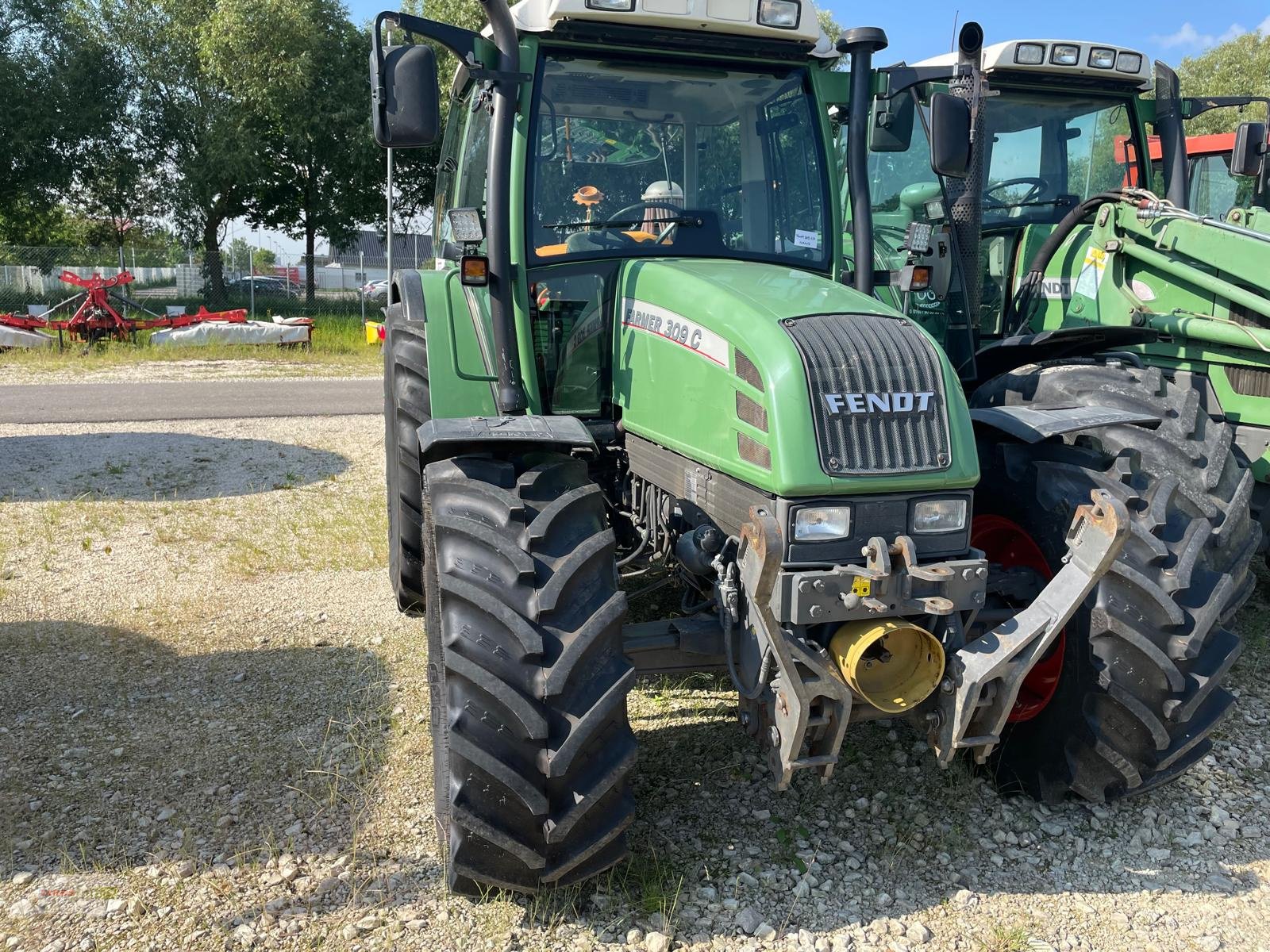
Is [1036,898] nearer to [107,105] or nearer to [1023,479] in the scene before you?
[1023,479]

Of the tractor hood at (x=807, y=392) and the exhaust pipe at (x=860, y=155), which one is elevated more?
the exhaust pipe at (x=860, y=155)

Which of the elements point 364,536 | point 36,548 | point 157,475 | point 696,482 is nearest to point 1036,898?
point 696,482

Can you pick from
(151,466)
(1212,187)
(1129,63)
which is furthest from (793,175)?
(1212,187)

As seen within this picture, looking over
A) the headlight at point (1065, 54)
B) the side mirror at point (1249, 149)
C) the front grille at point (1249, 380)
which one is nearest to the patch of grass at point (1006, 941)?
the front grille at point (1249, 380)

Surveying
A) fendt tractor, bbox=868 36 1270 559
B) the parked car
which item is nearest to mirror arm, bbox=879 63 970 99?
fendt tractor, bbox=868 36 1270 559

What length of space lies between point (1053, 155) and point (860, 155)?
2.73 meters

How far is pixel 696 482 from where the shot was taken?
3.37 m

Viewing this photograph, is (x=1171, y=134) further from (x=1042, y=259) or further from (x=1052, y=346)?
(x=1052, y=346)

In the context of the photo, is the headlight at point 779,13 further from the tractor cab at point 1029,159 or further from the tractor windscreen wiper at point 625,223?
the tractor cab at point 1029,159

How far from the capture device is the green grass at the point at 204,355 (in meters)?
Answer: 15.9

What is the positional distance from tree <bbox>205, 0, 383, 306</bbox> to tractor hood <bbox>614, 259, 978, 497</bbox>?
68.3 feet

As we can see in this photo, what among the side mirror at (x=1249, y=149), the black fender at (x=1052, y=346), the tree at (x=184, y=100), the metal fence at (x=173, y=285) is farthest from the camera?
the tree at (x=184, y=100)

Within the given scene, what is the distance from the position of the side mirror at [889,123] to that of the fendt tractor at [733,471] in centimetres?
Result: 9

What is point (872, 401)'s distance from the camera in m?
2.92
